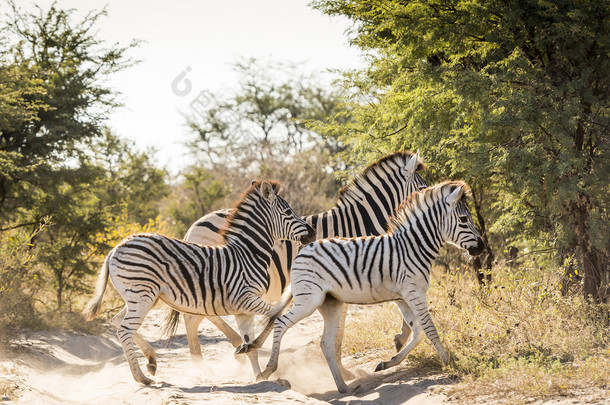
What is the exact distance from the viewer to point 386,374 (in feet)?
25.2

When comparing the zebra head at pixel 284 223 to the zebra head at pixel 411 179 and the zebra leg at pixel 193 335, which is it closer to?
the zebra head at pixel 411 179

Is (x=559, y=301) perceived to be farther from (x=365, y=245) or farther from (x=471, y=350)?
(x=365, y=245)

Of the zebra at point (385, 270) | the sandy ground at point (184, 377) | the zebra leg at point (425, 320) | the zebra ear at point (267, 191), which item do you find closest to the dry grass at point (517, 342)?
the zebra leg at point (425, 320)

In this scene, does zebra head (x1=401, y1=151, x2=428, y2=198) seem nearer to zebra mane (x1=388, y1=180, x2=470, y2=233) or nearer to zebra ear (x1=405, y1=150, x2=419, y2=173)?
zebra ear (x1=405, y1=150, x2=419, y2=173)

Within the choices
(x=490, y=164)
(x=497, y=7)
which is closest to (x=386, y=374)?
(x=490, y=164)

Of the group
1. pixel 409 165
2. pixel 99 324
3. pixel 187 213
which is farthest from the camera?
pixel 187 213

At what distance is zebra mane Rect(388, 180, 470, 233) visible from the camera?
765 centimetres

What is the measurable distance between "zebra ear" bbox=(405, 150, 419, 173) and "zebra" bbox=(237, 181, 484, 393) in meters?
1.41

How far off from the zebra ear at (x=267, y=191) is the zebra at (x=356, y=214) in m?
0.70

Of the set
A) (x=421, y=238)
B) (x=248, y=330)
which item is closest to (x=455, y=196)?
(x=421, y=238)

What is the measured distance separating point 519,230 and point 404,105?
2.44m

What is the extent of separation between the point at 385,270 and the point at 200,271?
2.07 metres

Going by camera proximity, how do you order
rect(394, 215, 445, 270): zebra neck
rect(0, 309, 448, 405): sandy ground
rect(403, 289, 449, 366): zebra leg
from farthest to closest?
1. rect(394, 215, 445, 270): zebra neck
2. rect(403, 289, 449, 366): zebra leg
3. rect(0, 309, 448, 405): sandy ground

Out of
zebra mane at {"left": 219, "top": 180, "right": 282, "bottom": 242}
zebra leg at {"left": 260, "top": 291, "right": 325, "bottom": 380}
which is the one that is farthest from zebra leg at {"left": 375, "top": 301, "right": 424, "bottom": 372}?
zebra mane at {"left": 219, "top": 180, "right": 282, "bottom": 242}
